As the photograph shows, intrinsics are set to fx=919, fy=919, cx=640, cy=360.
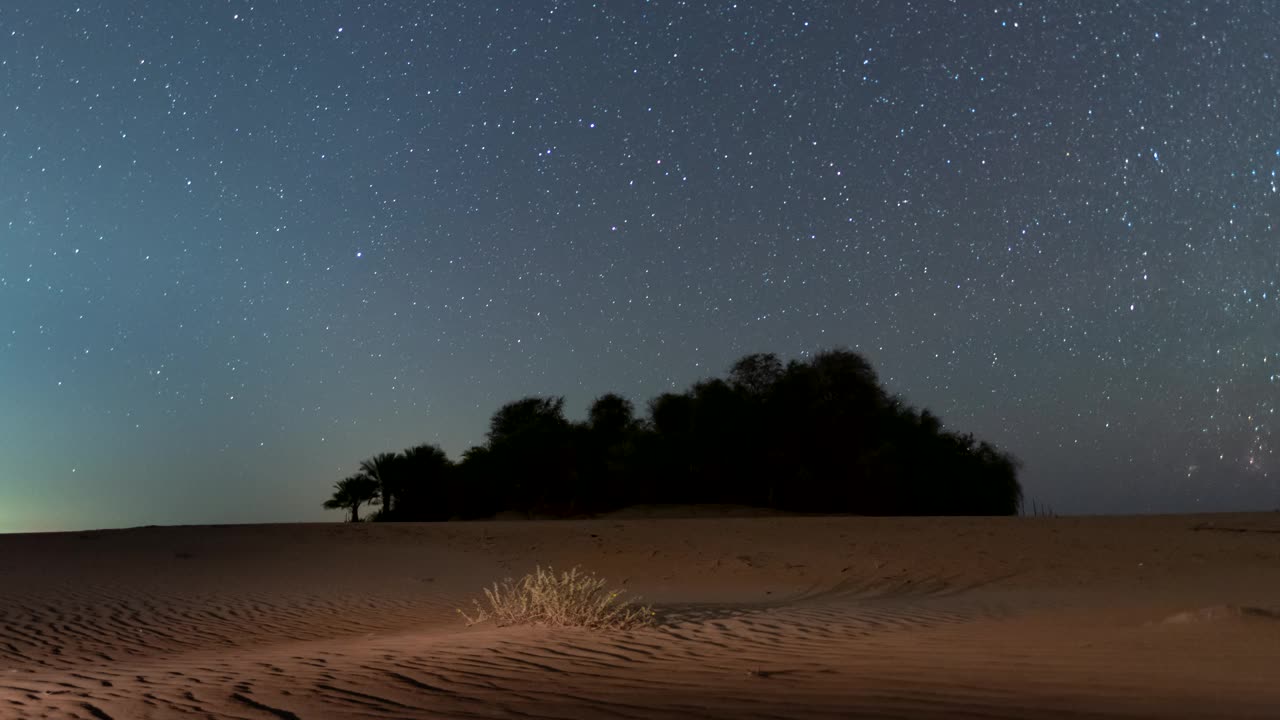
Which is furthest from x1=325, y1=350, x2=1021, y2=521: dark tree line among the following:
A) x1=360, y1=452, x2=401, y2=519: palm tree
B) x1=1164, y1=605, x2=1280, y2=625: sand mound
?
x1=1164, y1=605, x2=1280, y2=625: sand mound

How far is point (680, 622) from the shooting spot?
10008mm

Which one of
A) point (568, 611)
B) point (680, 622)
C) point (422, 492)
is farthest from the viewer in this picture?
point (422, 492)

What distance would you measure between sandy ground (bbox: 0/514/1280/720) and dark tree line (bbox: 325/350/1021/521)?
48.3ft

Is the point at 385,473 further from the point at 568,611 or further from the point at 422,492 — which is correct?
the point at 568,611

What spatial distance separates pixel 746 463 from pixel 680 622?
30.0 meters

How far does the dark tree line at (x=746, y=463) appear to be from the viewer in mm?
39062

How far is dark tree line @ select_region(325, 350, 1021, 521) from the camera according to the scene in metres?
39.1

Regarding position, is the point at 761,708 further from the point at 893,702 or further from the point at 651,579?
the point at 651,579

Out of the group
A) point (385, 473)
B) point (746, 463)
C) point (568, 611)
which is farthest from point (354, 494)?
point (568, 611)

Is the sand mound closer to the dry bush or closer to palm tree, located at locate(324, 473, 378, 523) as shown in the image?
the dry bush

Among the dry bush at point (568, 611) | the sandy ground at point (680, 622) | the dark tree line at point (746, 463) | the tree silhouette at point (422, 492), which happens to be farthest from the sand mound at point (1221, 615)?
the tree silhouette at point (422, 492)

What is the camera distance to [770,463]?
39594 millimetres

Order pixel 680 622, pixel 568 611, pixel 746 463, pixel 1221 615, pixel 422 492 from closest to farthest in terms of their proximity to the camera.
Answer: pixel 1221 615 < pixel 568 611 < pixel 680 622 < pixel 746 463 < pixel 422 492

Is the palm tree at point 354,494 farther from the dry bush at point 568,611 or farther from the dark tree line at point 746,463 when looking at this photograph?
the dry bush at point 568,611
